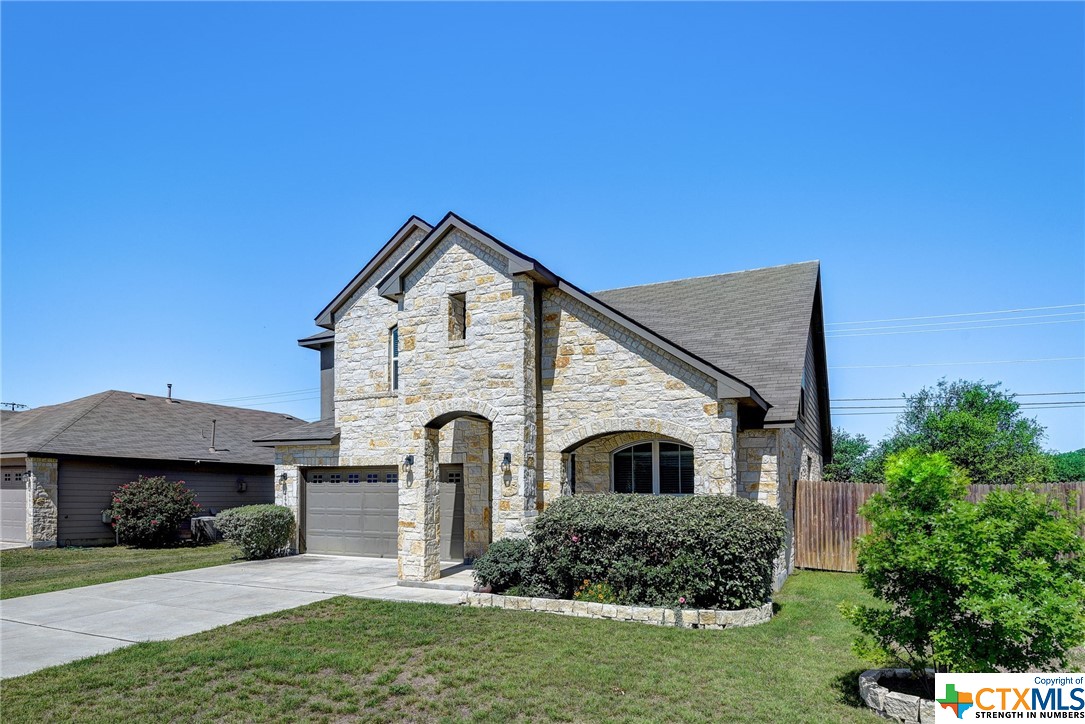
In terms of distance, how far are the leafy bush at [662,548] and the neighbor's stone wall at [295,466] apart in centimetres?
810

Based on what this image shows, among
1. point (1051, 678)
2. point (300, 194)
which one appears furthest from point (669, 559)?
point (300, 194)

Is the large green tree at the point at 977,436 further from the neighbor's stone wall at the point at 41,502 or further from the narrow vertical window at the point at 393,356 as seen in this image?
the neighbor's stone wall at the point at 41,502

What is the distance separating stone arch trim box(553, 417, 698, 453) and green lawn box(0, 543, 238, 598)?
883cm

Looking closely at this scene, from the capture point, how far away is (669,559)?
9.92 m

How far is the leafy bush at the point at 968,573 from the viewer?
226 inches

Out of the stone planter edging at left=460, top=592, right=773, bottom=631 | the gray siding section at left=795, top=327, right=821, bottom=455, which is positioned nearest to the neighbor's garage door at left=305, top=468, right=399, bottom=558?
the stone planter edging at left=460, top=592, right=773, bottom=631

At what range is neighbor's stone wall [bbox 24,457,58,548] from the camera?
65.9ft

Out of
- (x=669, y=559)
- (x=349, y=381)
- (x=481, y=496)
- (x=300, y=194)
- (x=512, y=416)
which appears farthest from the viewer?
(x=349, y=381)

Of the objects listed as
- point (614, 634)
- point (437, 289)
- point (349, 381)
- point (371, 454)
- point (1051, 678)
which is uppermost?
point (437, 289)

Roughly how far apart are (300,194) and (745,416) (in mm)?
10678

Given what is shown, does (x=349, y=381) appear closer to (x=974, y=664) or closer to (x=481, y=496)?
(x=481, y=496)

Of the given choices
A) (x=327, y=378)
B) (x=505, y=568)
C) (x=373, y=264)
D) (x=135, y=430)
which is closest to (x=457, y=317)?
(x=505, y=568)

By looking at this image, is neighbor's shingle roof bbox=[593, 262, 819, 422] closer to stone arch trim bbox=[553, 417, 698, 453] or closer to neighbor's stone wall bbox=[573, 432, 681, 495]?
stone arch trim bbox=[553, 417, 698, 453]

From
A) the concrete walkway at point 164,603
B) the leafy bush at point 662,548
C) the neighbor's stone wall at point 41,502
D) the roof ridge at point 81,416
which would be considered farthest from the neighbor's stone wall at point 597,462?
the roof ridge at point 81,416
